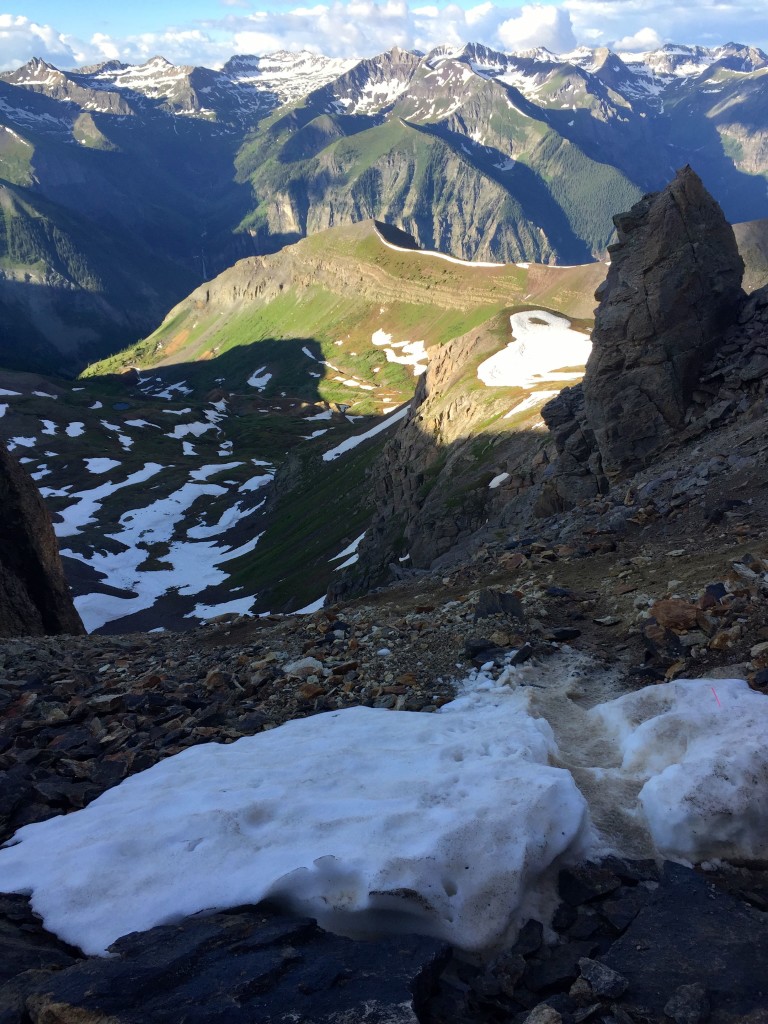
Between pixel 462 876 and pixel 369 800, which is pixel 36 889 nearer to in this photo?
pixel 369 800

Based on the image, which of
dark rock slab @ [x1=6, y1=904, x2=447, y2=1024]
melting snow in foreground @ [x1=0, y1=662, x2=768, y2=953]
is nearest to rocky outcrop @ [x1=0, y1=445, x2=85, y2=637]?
melting snow in foreground @ [x1=0, y1=662, x2=768, y2=953]

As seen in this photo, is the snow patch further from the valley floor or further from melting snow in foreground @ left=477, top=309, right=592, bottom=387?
the valley floor

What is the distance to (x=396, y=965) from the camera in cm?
701

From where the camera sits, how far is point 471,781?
31.0ft

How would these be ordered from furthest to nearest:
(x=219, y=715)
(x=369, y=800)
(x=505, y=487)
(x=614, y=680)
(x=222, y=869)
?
(x=505, y=487), (x=219, y=715), (x=614, y=680), (x=369, y=800), (x=222, y=869)

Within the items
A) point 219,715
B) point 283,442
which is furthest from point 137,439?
point 219,715

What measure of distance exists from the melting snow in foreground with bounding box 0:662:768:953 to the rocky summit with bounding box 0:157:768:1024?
0.04 meters

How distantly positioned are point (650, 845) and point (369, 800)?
3.42 metres

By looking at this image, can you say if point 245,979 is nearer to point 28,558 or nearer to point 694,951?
point 694,951

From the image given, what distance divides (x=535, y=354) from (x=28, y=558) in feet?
204

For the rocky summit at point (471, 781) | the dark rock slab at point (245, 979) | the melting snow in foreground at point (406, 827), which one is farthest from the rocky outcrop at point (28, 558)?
the dark rock slab at point (245, 979)

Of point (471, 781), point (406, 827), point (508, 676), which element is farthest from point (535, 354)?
point (406, 827)

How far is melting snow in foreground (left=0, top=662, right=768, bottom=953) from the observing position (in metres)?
7.84

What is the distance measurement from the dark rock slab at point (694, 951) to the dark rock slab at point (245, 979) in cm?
187
